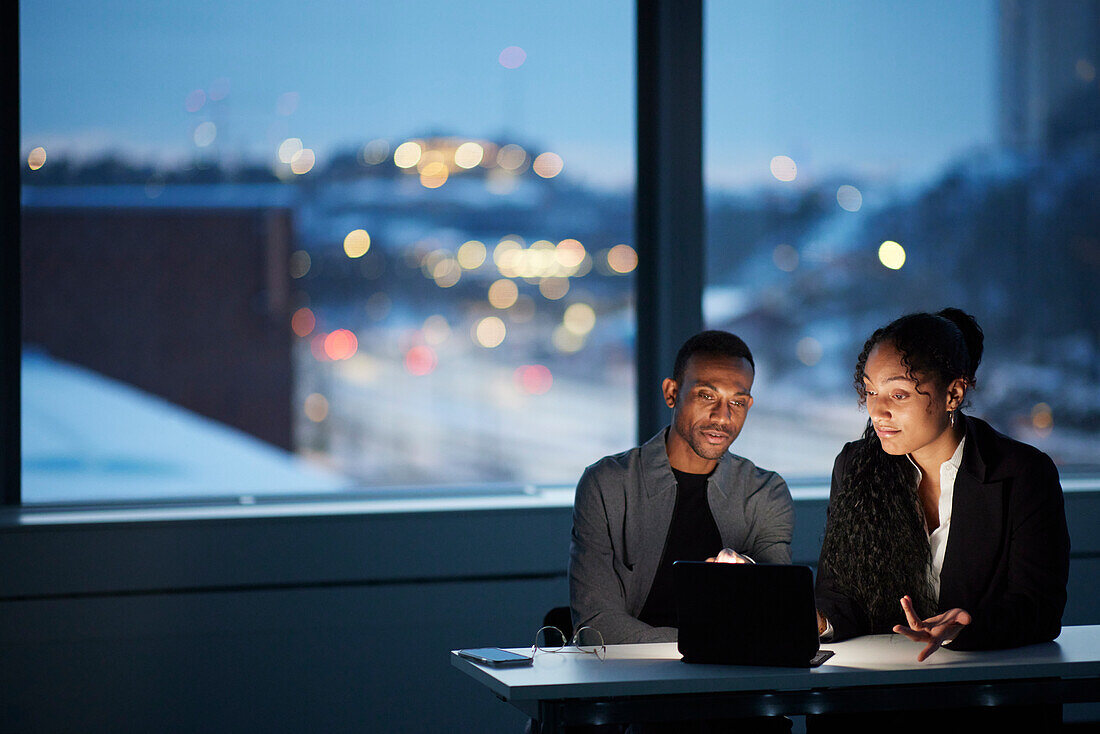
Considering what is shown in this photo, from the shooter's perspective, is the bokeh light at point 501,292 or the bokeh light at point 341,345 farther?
the bokeh light at point 501,292

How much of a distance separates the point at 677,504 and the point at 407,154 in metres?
1.83

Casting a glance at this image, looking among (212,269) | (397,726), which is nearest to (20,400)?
(212,269)

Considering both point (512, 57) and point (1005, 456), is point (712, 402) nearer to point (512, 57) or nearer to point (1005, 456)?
point (1005, 456)

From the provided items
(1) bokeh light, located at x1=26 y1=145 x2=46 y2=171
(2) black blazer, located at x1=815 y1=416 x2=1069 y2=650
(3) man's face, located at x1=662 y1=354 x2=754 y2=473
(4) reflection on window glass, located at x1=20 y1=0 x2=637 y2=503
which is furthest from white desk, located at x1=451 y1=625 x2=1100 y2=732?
(1) bokeh light, located at x1=26 y1=145 x2=46 y2=171

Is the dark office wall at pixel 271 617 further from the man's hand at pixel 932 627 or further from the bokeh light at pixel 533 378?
the man's hand at pixel 932 627

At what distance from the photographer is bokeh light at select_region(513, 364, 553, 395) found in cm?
423

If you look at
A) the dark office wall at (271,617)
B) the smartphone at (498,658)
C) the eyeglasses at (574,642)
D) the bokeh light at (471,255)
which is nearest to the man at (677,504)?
Result: the eyeglasses at (574,642)

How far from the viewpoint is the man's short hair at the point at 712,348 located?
2.83 meters

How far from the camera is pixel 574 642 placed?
240 centimetres

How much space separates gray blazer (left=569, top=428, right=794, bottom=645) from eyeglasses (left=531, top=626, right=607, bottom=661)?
80 mm

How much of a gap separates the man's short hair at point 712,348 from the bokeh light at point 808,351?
1542 millimetres

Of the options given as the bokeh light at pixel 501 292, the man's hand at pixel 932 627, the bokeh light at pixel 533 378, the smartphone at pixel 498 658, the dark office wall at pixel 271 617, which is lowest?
A: the dark office wall at pixel 271 617

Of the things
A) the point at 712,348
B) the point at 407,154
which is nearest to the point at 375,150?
the point at 407,154

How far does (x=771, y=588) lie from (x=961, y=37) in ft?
9.98
